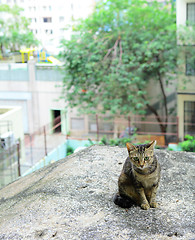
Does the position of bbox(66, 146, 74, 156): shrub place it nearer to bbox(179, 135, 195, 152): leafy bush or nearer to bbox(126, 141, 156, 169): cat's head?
bbox(179, 135, 195, 152): leafy bush

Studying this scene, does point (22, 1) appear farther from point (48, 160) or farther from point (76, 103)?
point (48, 160)

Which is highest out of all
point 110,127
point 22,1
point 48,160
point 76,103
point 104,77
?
point 22,1

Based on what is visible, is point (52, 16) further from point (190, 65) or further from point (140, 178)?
point (140, 178)

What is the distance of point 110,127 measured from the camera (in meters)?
6.09

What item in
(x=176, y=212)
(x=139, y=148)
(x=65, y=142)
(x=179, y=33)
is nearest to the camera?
(x=139, y=148)

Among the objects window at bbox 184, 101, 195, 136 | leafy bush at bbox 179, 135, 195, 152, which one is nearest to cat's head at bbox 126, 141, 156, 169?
leafy bush at bbox 179, 135, 195, 152

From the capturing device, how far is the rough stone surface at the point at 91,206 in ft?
5.46

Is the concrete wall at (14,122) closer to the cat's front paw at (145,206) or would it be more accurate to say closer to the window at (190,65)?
the window at (190,65)

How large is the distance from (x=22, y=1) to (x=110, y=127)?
103 inches

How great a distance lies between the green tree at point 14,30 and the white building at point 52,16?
96 millimetres

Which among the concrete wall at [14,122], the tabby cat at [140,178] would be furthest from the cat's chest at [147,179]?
the concrete wall at [14,122]

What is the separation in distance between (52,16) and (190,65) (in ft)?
8.07

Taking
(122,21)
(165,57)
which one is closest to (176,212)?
(165,57)

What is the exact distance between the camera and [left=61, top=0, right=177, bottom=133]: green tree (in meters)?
5.45
